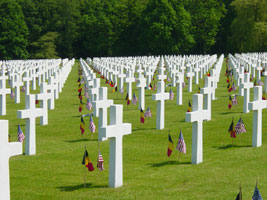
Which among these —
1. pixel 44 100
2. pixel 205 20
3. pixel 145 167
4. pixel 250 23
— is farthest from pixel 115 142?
pixel 205 20

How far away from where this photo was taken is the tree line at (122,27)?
233 ft

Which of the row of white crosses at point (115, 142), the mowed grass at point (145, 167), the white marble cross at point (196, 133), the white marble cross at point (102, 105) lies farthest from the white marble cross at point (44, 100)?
the row of white crosses at point (115, 142)

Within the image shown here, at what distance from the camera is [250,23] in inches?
2454

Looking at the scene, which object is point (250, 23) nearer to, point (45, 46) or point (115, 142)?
point (45, 46)

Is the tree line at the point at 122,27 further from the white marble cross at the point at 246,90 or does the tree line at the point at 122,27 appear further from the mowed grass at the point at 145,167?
the mowed grass at the point at 145,167

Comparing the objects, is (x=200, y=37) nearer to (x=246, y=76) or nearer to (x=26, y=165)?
(x=246, y=76)

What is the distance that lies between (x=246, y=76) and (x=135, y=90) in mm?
9039

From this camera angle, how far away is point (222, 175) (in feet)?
29.1

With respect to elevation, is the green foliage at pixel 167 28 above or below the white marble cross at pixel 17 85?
above

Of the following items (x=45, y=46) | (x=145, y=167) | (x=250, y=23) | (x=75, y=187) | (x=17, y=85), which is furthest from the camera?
(x=45, y=46)

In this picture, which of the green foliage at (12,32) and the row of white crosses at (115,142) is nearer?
the row of white crosses at (115,142)

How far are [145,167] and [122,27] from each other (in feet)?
230

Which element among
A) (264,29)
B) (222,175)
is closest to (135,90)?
(222,175)

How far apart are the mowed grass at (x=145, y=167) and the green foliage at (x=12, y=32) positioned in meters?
61.9
